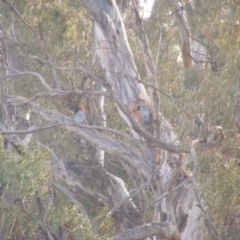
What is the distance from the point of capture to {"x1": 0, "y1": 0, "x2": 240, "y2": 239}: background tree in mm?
6566

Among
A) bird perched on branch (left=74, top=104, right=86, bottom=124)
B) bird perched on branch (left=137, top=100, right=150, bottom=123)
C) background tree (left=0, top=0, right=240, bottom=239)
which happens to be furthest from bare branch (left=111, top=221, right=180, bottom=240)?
bird perched on branch (left=74, top=104, right=86, bottom=124)

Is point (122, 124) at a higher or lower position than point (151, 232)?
higher

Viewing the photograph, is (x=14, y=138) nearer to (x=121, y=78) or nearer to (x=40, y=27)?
(x=121, y=78)

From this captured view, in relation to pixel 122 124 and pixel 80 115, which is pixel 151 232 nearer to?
pixel 80 115

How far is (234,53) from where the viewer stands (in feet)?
22.8

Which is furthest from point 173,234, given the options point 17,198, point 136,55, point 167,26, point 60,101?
point 167,26

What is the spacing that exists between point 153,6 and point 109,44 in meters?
2.53

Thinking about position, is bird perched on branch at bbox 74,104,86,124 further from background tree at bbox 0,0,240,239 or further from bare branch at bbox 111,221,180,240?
bare branch at bbox 111,221,180,240

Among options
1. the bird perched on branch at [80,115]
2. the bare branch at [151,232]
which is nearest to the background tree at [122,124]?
the bare branch at [151,232]

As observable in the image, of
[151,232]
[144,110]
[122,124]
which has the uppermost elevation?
[144,110]

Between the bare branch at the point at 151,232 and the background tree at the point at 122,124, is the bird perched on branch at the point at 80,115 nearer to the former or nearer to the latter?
the background tree at the point at 122,124

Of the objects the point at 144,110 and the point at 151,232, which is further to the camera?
the point at 144,110

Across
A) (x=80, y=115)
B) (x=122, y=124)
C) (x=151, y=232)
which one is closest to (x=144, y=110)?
(x=80, y=115)

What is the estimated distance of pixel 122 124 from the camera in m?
11.0
